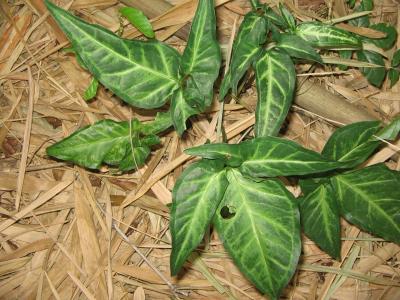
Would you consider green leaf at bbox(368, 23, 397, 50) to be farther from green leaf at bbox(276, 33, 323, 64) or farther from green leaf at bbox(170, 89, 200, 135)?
green leaf at bbox(170, 89, 200, 135)

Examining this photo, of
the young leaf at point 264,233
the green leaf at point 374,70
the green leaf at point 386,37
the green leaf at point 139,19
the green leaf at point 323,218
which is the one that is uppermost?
the green leaf at point 139,19

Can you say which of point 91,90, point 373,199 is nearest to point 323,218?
point 373,199

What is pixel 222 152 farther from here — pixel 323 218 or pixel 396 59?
pixel 396 59

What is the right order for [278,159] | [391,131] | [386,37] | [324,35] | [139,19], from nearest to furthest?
[278,159]
[391,131]
[324,35]
[139,19]
[386,37]

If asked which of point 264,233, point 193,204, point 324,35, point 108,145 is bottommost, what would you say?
point 264,233

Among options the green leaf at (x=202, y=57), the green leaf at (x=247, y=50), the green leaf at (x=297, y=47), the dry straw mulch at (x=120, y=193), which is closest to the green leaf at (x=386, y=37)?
the dry straw mulch at (x=120, y=193)

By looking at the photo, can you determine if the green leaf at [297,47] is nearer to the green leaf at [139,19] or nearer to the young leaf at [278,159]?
the young leaf at [278,159]
